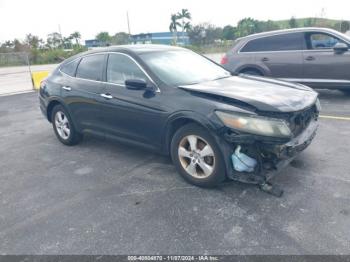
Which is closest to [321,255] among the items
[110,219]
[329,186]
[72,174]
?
[329,186]

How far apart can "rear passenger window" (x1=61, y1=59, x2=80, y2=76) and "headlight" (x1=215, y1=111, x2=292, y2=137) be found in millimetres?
3053

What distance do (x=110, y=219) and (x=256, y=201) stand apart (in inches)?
59.3

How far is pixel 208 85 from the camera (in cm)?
389

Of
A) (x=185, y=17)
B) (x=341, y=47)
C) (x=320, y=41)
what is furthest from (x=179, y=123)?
(x=185, y=17)

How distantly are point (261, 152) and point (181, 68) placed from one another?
5.57 ft

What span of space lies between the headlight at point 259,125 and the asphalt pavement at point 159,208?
2.39ft

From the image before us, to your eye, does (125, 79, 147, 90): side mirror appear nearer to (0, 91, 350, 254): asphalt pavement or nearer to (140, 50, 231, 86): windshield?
(140, 50, 231, 86): windshield

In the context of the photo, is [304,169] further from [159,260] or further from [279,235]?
[159,260]

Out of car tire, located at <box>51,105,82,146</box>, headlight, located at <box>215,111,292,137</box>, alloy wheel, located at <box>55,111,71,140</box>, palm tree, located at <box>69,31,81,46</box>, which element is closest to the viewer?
headlight, located at <box>215,111,292,137</box>

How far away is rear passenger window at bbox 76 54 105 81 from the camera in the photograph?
15.4 ft

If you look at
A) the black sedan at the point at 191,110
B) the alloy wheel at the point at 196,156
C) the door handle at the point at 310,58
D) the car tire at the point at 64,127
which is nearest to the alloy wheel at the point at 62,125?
the car tire at the point at 64,127

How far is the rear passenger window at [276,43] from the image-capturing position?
318 inches

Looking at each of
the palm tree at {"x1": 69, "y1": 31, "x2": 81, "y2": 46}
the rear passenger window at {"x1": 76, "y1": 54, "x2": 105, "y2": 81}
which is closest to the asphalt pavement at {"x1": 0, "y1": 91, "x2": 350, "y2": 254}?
the rear passenger window at {"x1": 76, "y1": 54, "x2": 105, "y2": 81}

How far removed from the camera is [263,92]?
11.9ft
